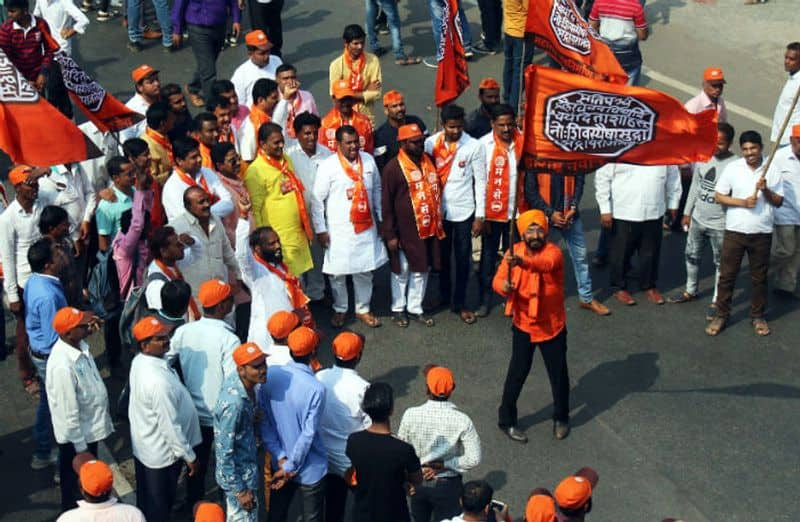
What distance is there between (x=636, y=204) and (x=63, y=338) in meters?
5.51

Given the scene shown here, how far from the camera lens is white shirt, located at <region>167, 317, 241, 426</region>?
770 cm

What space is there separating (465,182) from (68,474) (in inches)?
170

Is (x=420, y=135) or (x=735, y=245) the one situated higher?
(x=420, y=135)

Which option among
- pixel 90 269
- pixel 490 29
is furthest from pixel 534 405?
pixel 490 29

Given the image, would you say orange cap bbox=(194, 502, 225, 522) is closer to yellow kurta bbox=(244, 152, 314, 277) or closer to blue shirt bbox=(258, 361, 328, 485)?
blue shirt bbox=(258, 361, 328, 485)

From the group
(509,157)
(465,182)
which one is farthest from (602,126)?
(465,182)

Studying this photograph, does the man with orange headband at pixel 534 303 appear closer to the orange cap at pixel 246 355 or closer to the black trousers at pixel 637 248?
the orange cap at pixel 246 355

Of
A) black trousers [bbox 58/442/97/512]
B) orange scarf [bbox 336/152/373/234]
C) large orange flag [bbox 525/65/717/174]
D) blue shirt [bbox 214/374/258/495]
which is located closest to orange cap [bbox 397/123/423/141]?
orange scarf [bbox 336/152/373/234]

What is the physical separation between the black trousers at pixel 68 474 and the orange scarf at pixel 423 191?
3.59m

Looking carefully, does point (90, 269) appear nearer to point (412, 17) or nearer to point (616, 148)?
point (616, 148)

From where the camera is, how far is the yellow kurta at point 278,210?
988cm

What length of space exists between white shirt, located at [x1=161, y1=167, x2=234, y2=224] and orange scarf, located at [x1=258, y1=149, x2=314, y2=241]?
0.47 meters

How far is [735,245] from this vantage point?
33.9ft

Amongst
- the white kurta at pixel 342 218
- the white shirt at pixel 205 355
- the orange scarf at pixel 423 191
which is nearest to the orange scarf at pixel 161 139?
the white kurta at pixel 342 218
